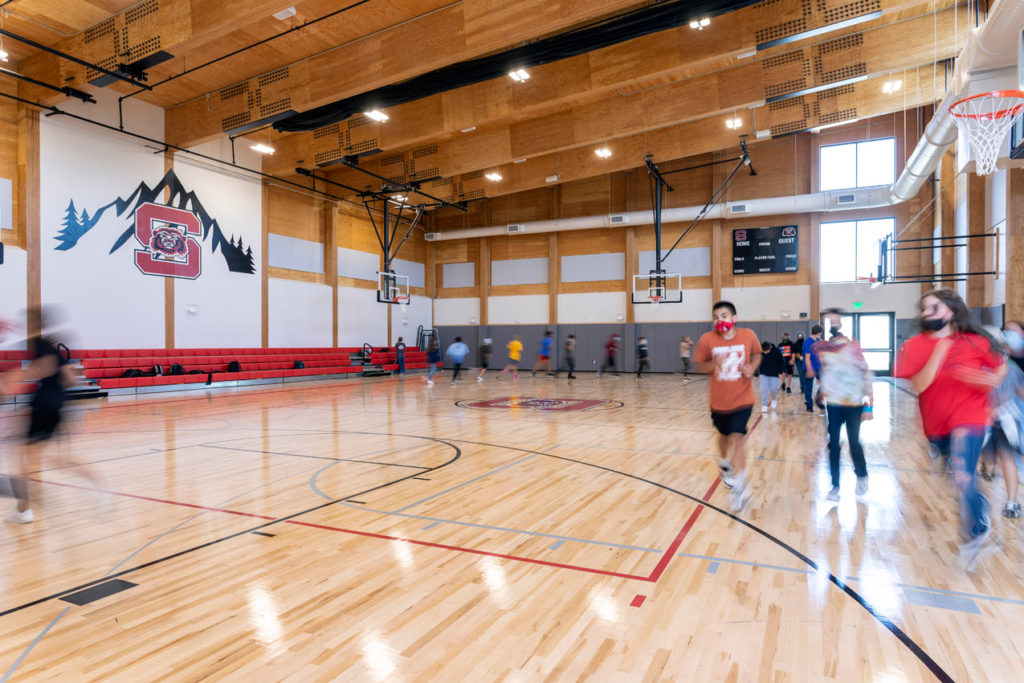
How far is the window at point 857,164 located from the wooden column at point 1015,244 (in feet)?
25.4

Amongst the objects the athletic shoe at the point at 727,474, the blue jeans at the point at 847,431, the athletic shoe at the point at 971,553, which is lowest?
the athletic shoe at the point at 971,553

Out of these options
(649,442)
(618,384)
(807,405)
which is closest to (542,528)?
(649,442)

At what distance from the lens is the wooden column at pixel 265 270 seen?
744 inches

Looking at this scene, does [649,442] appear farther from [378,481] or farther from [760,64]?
[760,64]

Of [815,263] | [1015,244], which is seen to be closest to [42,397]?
[1015,244]

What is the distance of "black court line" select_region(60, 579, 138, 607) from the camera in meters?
2.92

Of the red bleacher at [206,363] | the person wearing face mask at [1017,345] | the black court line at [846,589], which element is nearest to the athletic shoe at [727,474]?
the black court line at [846,589]

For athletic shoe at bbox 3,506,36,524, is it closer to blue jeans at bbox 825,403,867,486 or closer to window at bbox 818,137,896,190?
blue jeans at bbox 825,403,867,486

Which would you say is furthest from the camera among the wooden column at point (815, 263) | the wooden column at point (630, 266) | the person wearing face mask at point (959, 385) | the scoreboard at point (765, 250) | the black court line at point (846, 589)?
the wooden column at point (630, 266)

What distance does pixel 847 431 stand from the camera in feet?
15.4

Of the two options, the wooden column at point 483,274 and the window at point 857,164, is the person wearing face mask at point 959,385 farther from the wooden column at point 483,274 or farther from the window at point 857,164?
the wooden column at point 483,274

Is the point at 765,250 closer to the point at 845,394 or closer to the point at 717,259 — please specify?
the point at 717,259

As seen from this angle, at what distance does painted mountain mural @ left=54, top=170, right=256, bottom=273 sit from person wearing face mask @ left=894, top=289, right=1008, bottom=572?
16.9 meters

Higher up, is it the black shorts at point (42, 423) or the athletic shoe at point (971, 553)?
the black shorts at point (42, 423)
